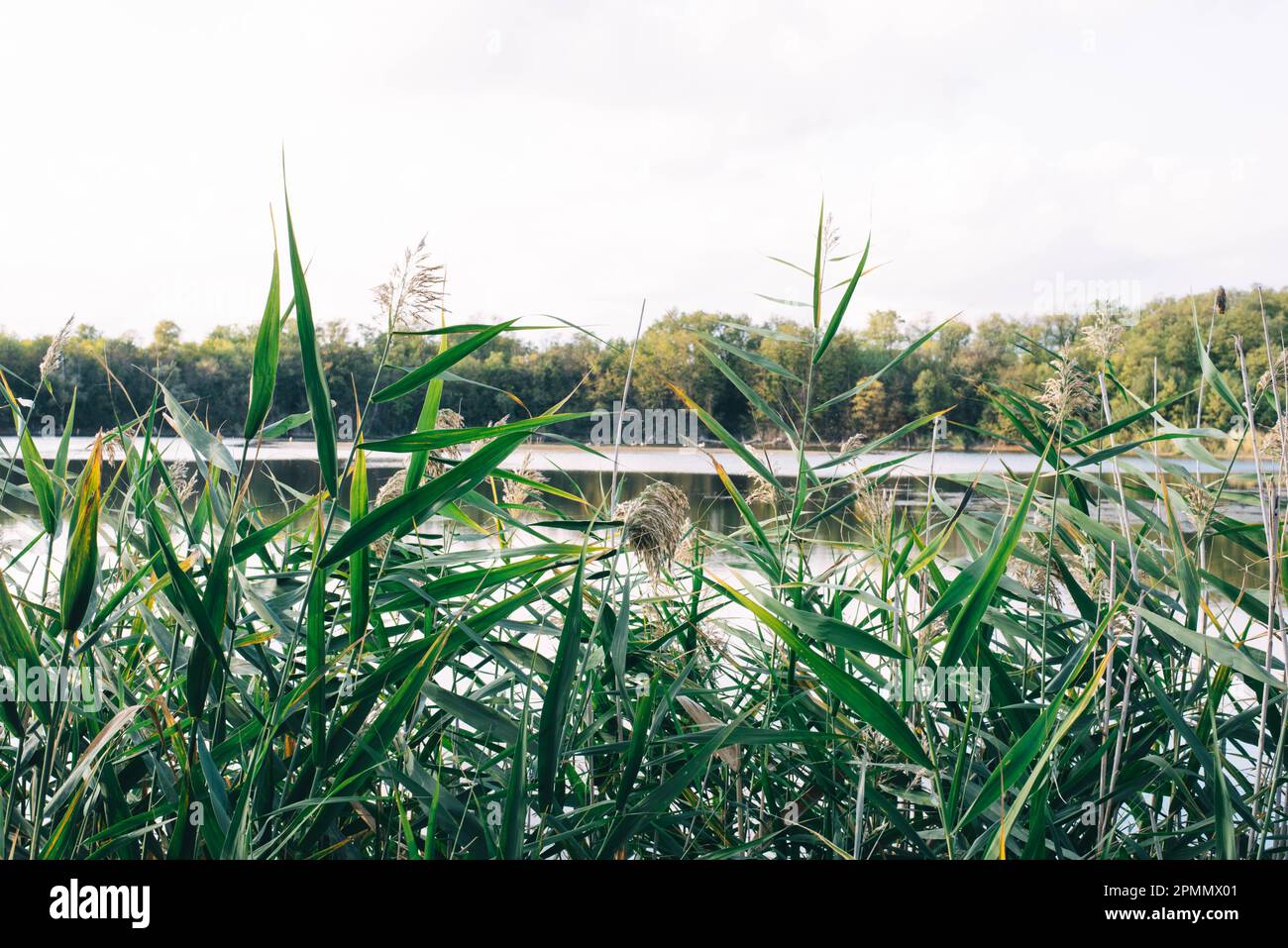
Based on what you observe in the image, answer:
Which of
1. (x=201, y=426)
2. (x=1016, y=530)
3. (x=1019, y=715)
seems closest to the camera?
(x=1016, y=530)

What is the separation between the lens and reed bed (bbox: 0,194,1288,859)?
972 millimetres

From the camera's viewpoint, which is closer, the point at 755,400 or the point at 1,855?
the point at 1,855

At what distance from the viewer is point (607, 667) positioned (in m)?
1.36

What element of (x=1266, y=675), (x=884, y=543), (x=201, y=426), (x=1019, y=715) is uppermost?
(x=201, y=426)

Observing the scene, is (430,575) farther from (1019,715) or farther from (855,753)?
(1019,715)

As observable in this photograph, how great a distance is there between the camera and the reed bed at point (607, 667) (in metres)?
0.97

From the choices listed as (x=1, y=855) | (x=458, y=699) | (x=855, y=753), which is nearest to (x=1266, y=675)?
(x=855, y=753)

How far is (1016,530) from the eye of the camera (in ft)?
3.07

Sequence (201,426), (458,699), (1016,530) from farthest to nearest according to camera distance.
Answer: (201,426), (458,699), (1016,530)

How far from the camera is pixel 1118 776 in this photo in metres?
1.26

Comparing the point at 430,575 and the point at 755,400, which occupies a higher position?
the point at 755,400

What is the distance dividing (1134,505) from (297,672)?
1421mm
